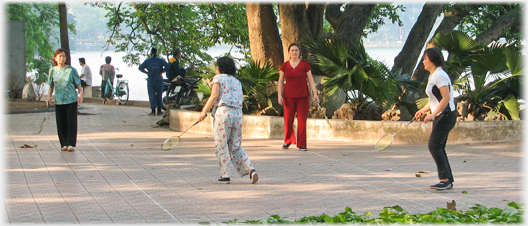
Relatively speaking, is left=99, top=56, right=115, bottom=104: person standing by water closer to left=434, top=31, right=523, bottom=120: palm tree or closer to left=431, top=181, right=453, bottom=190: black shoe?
left=434, top=31, right=523, bottom=120: palm tree

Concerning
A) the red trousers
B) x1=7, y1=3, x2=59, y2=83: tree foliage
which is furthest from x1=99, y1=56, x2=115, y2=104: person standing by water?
x1=7, y1=3, x2=59, y2=83: tree foliage

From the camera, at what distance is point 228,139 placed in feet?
25.0

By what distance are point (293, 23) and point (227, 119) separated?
632 centimetres

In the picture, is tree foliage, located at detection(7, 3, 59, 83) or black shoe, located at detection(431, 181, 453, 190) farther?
tree foliage, located at detection(7, 3, 59, 83)

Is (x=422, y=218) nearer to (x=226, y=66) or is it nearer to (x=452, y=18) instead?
(x=226, y=66)

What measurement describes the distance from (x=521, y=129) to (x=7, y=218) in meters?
8.62

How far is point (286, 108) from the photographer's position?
35.3 ft

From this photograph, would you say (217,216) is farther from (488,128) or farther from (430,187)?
(488,128)

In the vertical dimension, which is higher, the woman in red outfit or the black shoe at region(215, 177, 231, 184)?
the woman in red outfit

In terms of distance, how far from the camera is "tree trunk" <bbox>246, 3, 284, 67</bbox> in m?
13.7

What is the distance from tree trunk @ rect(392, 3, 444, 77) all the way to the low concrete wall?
15.8 ft

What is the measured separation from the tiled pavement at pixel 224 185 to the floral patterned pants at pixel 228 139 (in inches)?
9.2

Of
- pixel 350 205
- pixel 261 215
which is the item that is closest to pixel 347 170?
pixel 350 205

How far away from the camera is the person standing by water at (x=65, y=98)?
34.2 feet
